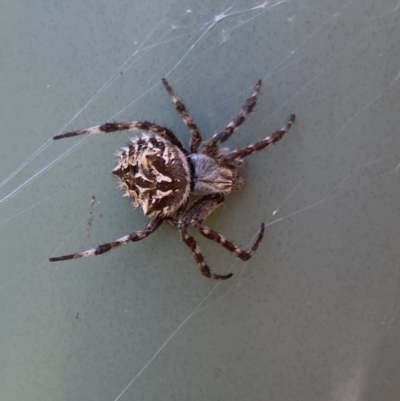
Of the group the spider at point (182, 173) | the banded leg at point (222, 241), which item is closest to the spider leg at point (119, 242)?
the spider at point (182, 173)

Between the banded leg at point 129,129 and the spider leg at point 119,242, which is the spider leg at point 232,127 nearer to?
the banded leg at point 129,129

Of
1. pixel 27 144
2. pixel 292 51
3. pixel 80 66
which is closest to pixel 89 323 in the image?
pixel 27 144

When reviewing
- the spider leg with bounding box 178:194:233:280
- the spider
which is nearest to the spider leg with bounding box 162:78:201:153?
the spider

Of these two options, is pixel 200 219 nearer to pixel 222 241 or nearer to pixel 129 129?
pixel 222 241

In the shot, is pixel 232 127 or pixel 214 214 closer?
pixel 232 127

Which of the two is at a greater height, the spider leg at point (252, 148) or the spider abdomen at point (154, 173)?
Answer: the spider abdomen at point (154, 173)

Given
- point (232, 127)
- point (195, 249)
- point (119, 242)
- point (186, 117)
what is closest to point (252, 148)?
point (232, 127)

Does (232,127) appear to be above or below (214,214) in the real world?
above
